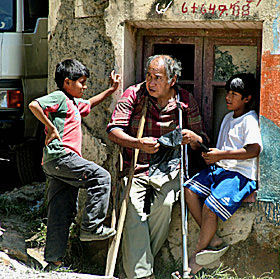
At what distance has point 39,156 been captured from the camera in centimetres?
670

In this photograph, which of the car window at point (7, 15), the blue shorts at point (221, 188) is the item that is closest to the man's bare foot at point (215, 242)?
the blue shorts at point (221, 188)

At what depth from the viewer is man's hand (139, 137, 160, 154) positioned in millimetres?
4164

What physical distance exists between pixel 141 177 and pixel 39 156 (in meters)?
2.66

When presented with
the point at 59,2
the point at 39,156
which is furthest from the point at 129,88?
the point at 39,156

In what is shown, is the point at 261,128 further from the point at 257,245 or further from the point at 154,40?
the point at 154,40

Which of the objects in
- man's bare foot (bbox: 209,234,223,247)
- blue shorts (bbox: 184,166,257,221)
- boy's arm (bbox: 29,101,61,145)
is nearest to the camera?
boy's arm (bbox: 29,101,61,145)

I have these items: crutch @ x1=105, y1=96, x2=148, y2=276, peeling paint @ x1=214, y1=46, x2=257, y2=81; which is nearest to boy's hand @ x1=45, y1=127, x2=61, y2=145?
crutch @ x1=105, y1=96, x2=148, y2=276

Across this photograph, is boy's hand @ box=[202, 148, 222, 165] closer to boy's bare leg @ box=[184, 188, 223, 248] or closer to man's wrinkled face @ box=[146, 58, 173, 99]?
boy's bare leg @ box=[184, 188, 223, 248]

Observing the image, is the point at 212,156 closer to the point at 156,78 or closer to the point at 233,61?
the point at 156,78

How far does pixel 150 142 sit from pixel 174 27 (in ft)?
3.71

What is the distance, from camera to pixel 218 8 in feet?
14.0

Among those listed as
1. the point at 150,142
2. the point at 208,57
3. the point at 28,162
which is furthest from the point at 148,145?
the point at 28,162

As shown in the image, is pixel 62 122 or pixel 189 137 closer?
pixel 62 122

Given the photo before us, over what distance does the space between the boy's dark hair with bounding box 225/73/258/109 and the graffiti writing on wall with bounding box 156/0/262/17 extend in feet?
1.60
